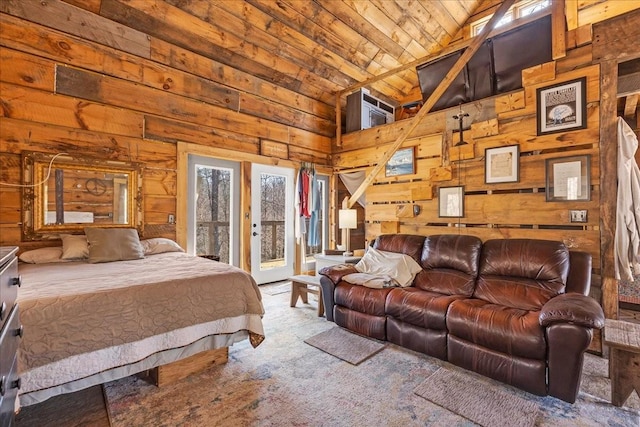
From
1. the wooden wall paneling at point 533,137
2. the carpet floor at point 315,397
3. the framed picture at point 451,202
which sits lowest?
the carpet floor at point 315,397

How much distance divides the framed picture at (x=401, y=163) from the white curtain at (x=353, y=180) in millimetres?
837

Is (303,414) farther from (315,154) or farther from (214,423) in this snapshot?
(315,154)

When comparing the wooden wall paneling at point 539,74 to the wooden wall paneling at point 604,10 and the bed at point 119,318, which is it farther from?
the bed at point 119,318

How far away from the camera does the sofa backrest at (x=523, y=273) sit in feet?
8.34

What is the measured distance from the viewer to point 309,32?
4.30m

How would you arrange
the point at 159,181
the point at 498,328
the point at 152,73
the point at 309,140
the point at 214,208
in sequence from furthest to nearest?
the point at 309,140 < the point at 214,208 < the point at 159,181 < the point at 152,73 < the point at 498,328

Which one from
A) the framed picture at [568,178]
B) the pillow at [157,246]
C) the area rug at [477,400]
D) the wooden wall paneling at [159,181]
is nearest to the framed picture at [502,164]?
the framed picture at [568,178]

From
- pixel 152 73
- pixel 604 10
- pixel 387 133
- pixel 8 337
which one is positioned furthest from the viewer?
pixel 387 133

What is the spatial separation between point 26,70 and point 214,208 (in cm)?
238

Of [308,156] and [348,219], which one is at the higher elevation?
[308,156]

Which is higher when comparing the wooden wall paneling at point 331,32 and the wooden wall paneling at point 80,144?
the wooden wall paneling at point 331,32

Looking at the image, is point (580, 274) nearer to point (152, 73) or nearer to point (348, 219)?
point (348, 219)

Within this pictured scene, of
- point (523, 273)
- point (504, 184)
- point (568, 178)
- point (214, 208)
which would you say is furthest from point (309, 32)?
point (523, 273)

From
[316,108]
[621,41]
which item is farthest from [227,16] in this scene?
[621,41]
